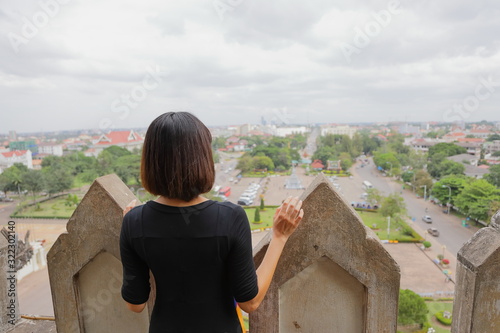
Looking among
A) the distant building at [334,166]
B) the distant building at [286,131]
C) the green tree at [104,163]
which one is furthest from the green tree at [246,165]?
the distant building at [286,131]

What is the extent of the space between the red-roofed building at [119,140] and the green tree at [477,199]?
54.3 metres

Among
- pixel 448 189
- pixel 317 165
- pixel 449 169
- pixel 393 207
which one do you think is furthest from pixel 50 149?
pixel 448 189

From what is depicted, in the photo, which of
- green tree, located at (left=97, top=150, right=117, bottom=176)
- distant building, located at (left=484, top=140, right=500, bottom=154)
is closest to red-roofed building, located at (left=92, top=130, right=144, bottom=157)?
green tree, located at (left=97, top=150, right=117, bottom=176)

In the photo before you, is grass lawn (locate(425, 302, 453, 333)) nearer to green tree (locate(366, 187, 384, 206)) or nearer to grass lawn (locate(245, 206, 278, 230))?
grass lawn (locate(245, 206, 278, 230))

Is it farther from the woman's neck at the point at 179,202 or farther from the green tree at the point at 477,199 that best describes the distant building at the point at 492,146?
the woman's neck at the point at 179,202

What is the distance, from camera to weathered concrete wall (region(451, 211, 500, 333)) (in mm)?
1427

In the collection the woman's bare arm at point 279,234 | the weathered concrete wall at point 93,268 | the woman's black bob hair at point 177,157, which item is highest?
the woman's black bob hair at point 177,157

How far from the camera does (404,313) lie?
379 inches

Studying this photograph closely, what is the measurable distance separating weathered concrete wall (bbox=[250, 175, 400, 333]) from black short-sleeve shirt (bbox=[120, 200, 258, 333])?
375 mm

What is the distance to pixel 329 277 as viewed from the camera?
60.2 inches

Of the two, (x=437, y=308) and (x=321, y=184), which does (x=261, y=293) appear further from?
(x=437, y=308)

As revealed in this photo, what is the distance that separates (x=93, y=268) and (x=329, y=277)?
48.8 inches

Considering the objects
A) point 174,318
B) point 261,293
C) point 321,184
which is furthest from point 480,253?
point 174,318

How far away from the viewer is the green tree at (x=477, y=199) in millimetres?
20317
